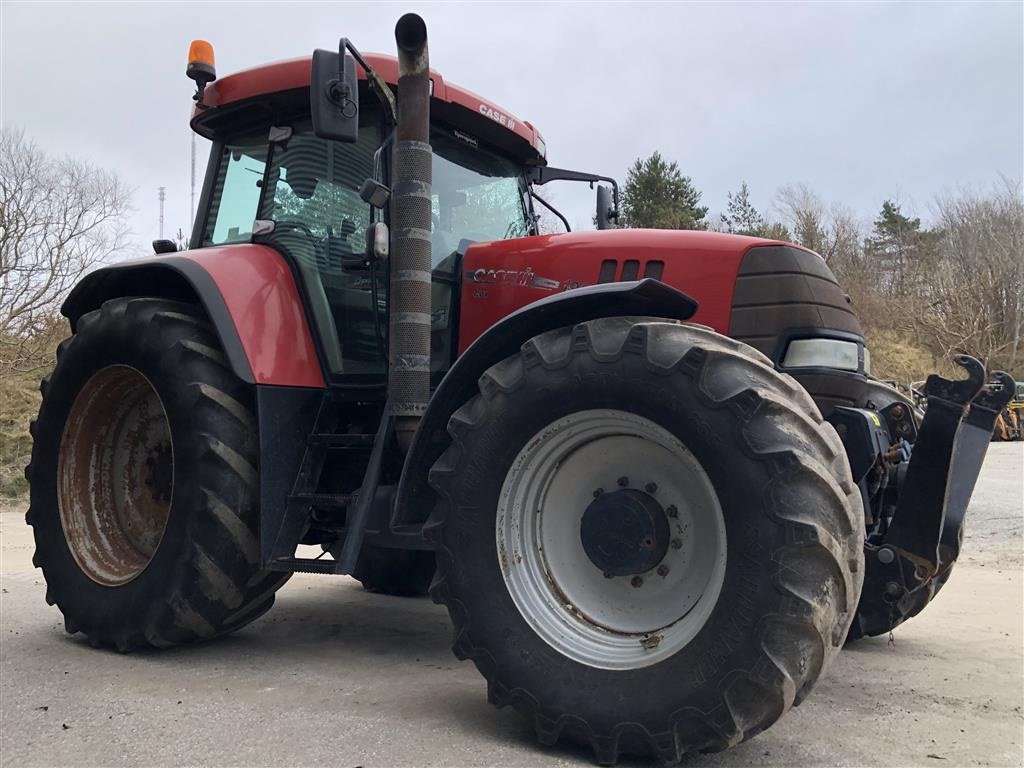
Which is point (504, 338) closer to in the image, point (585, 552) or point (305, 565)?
point (585, 552)

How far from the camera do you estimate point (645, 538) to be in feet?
8.98

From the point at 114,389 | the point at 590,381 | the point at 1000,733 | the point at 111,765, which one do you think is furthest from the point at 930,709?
the point at 114,389

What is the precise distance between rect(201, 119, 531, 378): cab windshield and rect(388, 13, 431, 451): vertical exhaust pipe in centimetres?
33

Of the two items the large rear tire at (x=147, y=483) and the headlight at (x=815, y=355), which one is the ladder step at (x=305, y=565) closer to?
the large rear tire at (x=147, y=483)

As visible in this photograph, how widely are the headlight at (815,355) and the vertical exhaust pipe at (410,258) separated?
4.77 feet

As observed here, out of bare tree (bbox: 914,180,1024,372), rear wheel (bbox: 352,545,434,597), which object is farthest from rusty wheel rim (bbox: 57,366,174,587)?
bare tree (bbox: 914,180,1024,372)

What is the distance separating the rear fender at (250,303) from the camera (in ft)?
12.1

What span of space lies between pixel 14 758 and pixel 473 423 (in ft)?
Result: 5.64

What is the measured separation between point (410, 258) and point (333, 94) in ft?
2.28

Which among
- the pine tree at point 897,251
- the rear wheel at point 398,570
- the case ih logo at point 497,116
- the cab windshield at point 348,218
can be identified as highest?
the pine tree at point 897,251

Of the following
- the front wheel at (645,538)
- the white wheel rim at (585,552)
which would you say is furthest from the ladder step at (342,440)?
the white wheel rim at (585,552)

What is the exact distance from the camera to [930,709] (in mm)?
3070

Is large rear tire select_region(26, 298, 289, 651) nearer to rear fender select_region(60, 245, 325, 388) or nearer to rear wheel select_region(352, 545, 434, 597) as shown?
rear fender select_region(60, 245, 325, 388)

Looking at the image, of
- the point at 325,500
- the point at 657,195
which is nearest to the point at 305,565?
the point at 325,500
